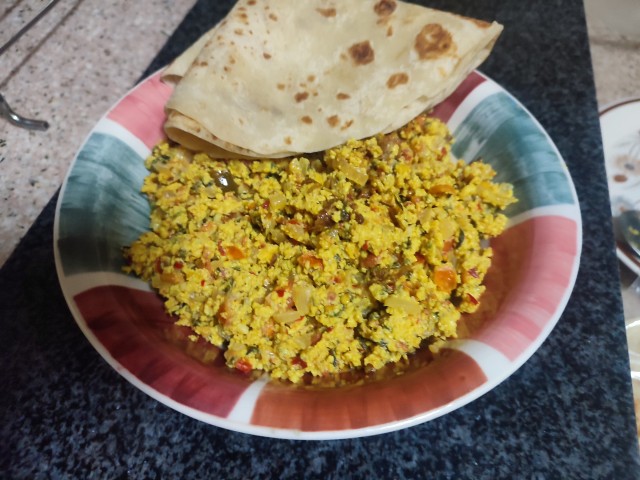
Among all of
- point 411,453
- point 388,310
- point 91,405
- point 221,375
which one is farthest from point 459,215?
point 91,405

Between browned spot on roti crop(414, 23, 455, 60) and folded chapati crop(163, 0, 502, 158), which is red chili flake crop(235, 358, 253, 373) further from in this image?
browned spot on roti crop(414, 23, 455, 60)

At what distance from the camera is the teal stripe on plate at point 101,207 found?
1.00m

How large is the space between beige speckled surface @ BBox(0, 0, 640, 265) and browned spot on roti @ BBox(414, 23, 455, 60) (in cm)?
101

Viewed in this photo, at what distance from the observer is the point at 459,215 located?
1152mm

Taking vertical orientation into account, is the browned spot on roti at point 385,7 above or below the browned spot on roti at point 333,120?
above

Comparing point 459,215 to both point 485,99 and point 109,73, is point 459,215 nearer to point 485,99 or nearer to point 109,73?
point 485,99

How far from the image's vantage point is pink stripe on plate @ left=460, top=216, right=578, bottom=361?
0.92m

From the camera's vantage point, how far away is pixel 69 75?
168cm

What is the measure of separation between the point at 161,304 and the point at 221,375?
0.84ft

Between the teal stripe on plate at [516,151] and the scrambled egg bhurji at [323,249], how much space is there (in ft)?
0.16

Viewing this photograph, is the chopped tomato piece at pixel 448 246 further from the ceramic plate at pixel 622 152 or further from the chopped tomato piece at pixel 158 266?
the ceramic plate at pixel 622 152

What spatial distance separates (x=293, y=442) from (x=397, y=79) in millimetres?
889

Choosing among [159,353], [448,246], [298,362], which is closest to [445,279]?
[448,246]

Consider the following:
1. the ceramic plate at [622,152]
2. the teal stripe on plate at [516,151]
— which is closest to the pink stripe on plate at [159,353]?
the teal stripe on plate at [516,151]
